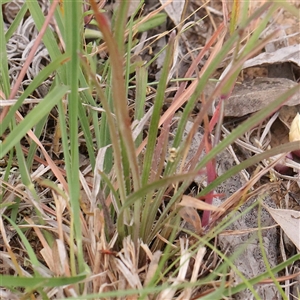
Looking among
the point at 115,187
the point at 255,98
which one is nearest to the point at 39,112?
the point at 115,187

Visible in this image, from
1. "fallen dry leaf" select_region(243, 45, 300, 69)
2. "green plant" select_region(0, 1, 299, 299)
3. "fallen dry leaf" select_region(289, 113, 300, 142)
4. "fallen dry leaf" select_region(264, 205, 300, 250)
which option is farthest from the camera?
"fallen dry leaf" select_region(243, 45, 300, 69)

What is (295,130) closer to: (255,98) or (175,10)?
(255,98)

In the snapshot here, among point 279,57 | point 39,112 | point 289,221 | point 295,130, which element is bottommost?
point 289,221

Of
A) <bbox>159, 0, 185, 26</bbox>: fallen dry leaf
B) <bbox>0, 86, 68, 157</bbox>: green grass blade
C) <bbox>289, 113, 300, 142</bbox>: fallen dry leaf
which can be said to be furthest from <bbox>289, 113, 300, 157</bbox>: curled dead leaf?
<bbox>0, 86, 68, 157</bbox>: green grass blade

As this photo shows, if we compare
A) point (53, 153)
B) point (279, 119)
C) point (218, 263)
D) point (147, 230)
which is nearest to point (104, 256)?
point (147, 230)

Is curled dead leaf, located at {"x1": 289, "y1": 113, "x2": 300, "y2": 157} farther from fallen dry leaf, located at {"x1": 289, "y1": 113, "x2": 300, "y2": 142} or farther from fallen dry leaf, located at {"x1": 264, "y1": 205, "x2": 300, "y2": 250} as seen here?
fallen dry leaf, located at {"x1": 264, "y1": 205, "x2": 300, "y2": 250}

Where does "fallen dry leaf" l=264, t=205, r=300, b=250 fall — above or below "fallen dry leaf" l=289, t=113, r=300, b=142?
below

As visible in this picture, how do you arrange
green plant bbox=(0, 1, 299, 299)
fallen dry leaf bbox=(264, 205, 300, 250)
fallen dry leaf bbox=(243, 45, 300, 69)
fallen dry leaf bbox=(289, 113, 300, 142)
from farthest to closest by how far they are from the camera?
fallen dry leaf bbox=(243, 45, 300, 69), fallen dry leaf bbox=(289, 113, 300, 142), fallen dry leaf bbox=(264, 205, 300, 250), green plant bbox=(0, 1, 299, 299)

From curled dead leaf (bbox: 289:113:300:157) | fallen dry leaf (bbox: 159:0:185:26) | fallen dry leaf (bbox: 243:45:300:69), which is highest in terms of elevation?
fallen dry leaf (bbox: 159:0:185:26)

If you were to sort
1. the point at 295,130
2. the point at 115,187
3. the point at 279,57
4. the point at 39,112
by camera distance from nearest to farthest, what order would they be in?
the point at 39,112 < the point at 115,187 < the point at 295,130 < the point at 279,57
